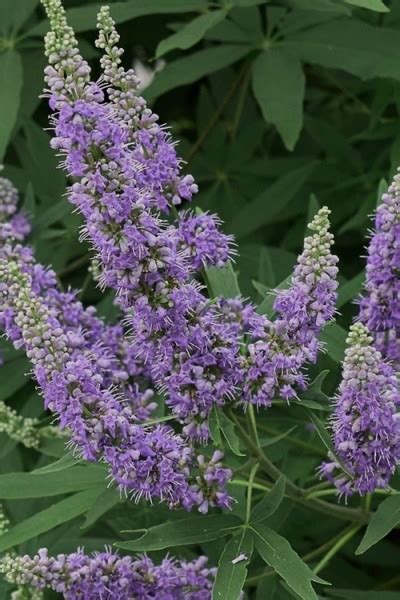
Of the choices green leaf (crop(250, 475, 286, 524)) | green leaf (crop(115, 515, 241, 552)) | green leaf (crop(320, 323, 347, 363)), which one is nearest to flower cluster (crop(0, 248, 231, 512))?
green leaf (crop(115, 515, 241, 552))

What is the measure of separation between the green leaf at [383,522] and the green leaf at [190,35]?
6.41 ft

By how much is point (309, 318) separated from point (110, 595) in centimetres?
108

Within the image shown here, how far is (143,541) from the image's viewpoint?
11.1ft

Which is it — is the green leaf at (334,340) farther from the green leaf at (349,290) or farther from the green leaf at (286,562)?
the green leaf at (286,562)

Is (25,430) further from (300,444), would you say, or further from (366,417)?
(366,417)

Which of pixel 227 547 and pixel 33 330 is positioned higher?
pixel 33 330

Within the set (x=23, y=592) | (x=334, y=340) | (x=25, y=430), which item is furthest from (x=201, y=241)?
(x=23, y=592)

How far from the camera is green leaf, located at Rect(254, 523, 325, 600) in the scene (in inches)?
129

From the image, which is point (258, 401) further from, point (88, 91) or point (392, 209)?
point (88, 91)

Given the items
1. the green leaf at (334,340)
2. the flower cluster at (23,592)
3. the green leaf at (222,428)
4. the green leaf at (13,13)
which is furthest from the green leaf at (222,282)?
the green leaf at (13,13)

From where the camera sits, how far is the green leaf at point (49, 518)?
12.6ft

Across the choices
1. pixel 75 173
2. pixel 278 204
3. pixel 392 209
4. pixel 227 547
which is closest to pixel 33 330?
pixel 75 173

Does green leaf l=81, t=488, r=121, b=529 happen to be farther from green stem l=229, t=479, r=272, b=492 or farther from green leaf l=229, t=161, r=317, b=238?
green leaf l=229, t=161, r=317, b=238

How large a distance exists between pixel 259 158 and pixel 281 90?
155 cm
